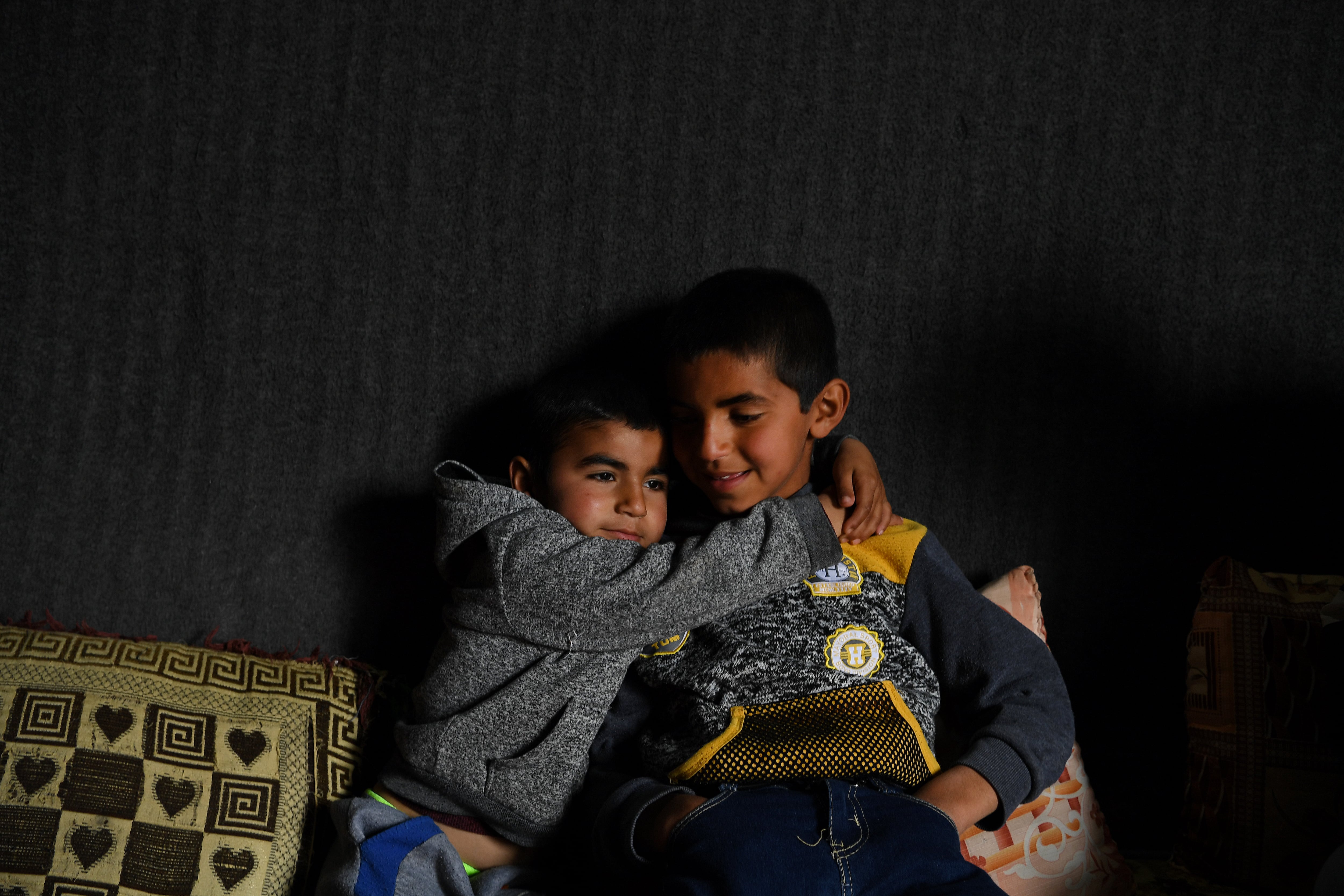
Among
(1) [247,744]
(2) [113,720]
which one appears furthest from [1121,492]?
(2) [113,720]

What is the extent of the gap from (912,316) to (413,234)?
2.60 feet

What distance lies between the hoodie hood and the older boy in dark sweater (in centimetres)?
25

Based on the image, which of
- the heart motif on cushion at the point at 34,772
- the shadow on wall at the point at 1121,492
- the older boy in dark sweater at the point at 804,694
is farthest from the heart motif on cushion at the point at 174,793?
the shadow on wall at the point at 1121,492

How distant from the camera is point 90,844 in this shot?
3.18 feet

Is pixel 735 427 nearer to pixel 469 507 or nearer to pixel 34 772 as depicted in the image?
pixel 469 507

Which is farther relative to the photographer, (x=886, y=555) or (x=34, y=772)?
(x=886, y=555)

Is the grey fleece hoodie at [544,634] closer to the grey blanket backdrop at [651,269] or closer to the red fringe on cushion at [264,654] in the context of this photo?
the red fringe on cushion at [264,654]

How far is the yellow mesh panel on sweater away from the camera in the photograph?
0.97 m

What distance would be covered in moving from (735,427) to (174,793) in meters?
0.83

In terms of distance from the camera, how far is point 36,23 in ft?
4.08

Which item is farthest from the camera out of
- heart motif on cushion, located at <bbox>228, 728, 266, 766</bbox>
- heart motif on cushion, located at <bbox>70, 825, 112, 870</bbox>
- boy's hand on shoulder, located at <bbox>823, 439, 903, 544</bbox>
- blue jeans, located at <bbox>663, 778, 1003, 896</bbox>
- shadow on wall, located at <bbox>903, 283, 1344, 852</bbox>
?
shadow on wall, located at <bbox>903, 283, 1344, 852</bbox>

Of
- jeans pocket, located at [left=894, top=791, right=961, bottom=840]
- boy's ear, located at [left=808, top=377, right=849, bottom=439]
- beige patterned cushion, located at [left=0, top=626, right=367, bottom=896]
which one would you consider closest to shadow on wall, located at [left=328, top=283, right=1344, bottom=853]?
boy's ear, located at [left=808, top=377, right=849, bottom=439]

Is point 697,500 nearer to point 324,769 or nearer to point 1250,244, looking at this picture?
point 324,769

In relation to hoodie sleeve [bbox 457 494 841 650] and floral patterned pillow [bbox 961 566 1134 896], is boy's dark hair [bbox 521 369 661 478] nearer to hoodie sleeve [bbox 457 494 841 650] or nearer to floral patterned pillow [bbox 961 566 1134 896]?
hoodie sleeve [bbox 457 494 841 650]
